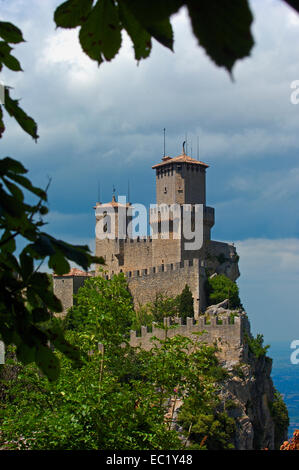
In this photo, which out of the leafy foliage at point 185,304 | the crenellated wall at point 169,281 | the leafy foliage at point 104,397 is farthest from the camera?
the crenellated wall at point 169,281

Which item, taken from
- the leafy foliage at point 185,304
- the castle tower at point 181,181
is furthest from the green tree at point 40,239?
the castle tower at point 181,181

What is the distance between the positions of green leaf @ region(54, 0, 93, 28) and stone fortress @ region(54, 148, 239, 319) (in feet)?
111

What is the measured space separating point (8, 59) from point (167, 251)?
37740 mm

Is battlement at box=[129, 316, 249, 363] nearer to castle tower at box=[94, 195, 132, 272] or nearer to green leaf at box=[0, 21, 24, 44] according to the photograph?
castle tower at box=[94, 195, 132, 272]

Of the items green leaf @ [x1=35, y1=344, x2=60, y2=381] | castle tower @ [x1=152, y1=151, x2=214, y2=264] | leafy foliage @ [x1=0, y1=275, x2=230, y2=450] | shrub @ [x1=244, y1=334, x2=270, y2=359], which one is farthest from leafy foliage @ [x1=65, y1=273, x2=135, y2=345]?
castle tower @ [x1=152, y1=151, x2=214, y2=264]

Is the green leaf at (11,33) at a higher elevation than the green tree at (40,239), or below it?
higher

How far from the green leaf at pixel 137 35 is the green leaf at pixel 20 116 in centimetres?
63

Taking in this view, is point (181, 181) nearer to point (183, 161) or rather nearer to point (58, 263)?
point (183, 161)

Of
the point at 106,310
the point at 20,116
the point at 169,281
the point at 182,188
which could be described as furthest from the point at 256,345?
the point at 20,116

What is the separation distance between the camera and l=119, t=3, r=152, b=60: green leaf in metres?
1.83

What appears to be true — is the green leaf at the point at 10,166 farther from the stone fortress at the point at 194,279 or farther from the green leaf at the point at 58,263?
the stone fortress at the point at 194,279

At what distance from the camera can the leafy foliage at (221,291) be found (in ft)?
115
